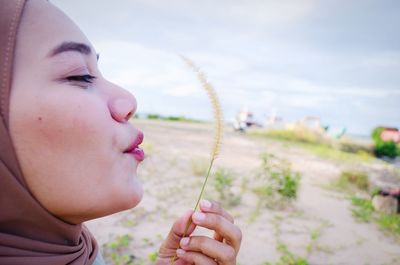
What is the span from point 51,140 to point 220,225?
627mm

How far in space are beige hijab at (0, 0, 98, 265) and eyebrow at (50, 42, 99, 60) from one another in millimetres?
111

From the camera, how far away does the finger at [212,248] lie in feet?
3.53

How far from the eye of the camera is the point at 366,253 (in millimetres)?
3801

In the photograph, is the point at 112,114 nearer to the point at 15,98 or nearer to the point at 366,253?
the point at 15,98

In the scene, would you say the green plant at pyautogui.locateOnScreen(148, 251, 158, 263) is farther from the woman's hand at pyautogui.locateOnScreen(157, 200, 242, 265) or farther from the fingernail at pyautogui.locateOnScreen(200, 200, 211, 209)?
the fingernail at pyautogui.locateOnScreen(200, 200, 211, 209)

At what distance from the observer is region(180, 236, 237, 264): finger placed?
1077 millimetres

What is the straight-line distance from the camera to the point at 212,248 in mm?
1075

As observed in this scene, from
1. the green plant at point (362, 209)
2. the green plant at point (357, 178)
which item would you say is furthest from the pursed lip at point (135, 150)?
the green plant at point (357, 178)

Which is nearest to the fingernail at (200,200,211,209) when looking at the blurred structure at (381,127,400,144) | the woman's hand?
the woman's hand

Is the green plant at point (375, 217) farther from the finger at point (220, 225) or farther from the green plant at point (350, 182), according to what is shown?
the finger at point (220, 225)

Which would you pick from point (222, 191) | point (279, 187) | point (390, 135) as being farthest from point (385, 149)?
point (222, 191)

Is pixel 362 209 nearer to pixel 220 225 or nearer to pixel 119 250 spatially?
pixel 119 250

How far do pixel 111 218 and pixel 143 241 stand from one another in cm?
74

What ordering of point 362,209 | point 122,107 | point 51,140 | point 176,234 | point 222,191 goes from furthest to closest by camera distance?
point 362,209 → point 222,191 → point 176,234 → point 122,107 → point 51,140
